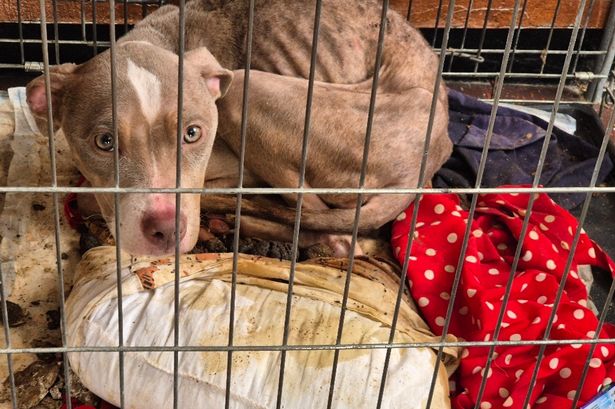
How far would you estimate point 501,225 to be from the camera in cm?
315

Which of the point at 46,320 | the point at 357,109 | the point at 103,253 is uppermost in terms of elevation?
the point at 357,109

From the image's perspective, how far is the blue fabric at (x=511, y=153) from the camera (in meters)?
3.45

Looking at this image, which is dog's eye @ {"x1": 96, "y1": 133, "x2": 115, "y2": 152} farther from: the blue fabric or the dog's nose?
the blue fabric

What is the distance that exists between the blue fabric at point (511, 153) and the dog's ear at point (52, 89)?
4.86ft

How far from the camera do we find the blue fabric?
3.45m

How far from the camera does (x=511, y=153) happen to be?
358 centimetres

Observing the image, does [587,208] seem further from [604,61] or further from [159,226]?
[604,61]

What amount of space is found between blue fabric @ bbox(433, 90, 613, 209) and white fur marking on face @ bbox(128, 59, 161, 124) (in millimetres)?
1316

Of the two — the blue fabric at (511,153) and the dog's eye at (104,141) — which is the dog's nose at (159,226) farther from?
the blue fabric at (511,153)

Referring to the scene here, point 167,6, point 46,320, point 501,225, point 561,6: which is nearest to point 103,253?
point 46,320

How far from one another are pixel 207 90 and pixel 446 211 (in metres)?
0.97

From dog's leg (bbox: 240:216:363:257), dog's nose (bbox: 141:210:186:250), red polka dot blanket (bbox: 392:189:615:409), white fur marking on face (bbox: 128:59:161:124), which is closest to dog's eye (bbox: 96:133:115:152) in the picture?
white fur marking on face (bbox: 128:59:161:124)

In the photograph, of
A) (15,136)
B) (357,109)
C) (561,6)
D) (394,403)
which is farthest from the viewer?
(561,6)

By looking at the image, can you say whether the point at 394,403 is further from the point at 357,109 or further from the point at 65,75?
the point at 65,75
